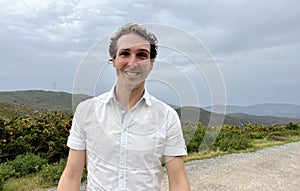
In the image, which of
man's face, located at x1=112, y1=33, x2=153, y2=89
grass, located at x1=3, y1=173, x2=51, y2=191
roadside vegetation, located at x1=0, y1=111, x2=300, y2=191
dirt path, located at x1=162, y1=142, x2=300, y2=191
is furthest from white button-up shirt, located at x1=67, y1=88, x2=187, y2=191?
grass, located at x1=3, y1=173, x2=51, y2=191

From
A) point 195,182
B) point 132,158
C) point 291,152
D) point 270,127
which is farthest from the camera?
point 270,127

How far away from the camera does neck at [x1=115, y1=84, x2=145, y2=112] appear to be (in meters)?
1.53

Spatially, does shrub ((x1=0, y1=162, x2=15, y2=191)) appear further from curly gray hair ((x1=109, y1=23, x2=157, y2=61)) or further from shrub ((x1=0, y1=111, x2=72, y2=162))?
curly gray hair ((x1=109, y1=23, x2=157, y2=61))

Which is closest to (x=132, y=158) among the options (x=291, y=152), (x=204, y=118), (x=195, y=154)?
(x=204, y=118)

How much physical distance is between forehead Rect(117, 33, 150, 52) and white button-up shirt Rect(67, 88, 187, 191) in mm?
258

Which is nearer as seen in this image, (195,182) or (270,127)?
(195,182)

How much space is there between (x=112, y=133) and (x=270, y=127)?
43.7 ft

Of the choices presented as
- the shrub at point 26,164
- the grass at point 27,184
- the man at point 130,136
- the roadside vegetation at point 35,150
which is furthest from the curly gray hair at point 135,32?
the shrub at point 26,164

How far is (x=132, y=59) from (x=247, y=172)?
583cm

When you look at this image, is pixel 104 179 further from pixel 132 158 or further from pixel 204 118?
pixel 204 118

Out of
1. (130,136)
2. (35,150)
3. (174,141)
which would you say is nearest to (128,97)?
(130,136)

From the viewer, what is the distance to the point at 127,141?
4.80 ft

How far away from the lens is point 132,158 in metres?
1.47

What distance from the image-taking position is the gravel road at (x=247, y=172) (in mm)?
5723
